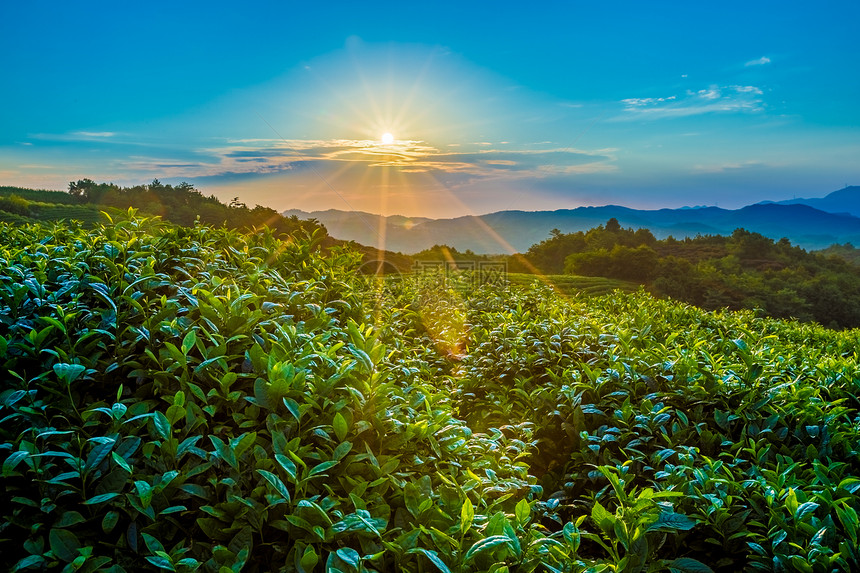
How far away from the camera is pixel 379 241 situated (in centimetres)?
884

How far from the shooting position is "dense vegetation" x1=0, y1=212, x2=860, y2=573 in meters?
1.69

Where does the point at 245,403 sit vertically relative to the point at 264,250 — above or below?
below

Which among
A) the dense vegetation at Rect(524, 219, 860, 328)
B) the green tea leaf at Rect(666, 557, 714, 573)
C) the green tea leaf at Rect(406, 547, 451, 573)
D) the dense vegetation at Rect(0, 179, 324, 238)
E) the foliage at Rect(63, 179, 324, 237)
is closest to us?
the green tea leaf at Rect(406, 547, 451, 573)

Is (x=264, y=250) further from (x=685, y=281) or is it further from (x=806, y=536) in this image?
(x=685, y=281)

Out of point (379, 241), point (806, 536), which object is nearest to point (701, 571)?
point (806, 536)

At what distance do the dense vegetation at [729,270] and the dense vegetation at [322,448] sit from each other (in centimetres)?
2254

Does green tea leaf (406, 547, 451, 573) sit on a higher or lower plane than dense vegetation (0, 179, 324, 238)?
lower

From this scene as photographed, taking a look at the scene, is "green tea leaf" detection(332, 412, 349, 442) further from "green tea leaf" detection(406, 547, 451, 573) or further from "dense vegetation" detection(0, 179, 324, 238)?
"dense vegetation" detection(0, 179, 324, 238)

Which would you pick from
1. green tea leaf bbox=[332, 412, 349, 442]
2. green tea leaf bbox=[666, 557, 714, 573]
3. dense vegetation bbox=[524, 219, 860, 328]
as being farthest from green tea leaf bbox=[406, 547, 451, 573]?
dense vegetation bbox=[524, 219, 860, 328]

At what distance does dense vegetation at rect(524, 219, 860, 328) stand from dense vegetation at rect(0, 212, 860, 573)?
887 inches

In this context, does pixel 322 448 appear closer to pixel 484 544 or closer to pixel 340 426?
pixel 340 426

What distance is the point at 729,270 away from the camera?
29688mm

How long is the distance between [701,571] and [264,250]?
3.58m

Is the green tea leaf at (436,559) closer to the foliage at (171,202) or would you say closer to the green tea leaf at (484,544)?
the green tea leaf at (484,544)
